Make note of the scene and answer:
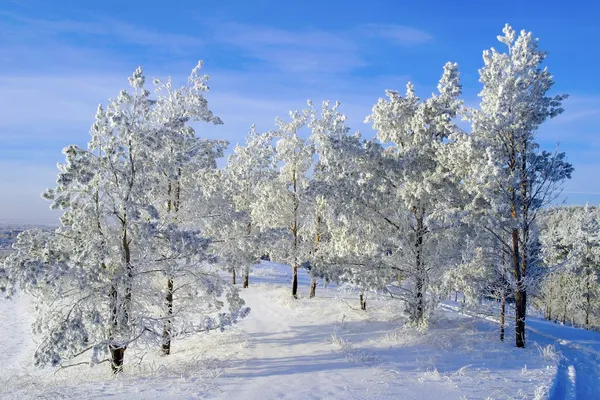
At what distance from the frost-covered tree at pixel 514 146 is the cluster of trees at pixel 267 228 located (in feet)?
0.16

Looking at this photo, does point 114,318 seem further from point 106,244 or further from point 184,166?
point 184,166

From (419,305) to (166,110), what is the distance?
39.2ft

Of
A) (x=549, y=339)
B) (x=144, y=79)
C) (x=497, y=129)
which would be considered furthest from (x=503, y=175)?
(x=144, y=79)

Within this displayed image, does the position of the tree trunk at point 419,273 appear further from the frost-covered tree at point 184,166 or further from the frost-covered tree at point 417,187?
the frost-covered tree at point 184,166

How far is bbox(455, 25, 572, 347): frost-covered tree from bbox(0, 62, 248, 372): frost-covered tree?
8.87 meters

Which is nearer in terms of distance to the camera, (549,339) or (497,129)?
(497,129)

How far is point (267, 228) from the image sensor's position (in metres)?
14.3

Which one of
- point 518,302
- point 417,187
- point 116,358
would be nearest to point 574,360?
point 518,302

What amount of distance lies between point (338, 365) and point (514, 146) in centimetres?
965

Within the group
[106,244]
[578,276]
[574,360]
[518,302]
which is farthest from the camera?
[578,276]

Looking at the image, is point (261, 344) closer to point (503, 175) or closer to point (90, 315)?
point (90, 315)

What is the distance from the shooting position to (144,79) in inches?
447

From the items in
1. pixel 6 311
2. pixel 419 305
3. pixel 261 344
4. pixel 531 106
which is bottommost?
pixel 6 311

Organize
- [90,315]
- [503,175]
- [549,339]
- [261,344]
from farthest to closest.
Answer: [549,339] → [261,344] → [503,175] → [90,315]
